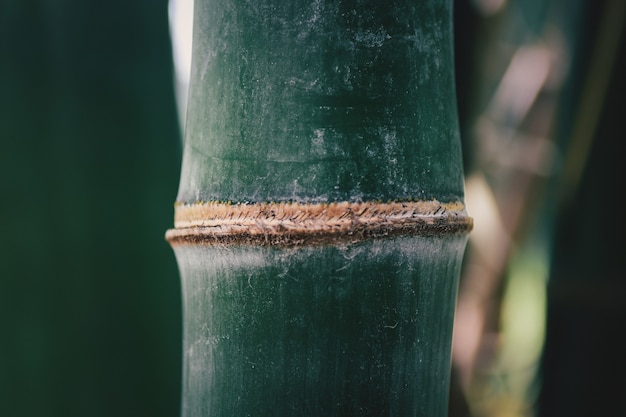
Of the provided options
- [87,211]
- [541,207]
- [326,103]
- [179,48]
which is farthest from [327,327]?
[541,207]

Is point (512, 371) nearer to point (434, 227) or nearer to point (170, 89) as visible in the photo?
point (170, 89)

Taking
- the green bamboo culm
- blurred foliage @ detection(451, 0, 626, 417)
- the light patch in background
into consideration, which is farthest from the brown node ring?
blurred foliage @ detection(451, 0, 626, 417)

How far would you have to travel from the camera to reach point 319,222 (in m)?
0.69

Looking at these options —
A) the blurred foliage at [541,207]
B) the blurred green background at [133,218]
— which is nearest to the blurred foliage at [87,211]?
the blurred green background at [133,218]

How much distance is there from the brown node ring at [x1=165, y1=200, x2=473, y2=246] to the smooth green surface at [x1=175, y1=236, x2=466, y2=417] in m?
0.01

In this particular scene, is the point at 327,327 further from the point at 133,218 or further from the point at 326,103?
the point at 133,218

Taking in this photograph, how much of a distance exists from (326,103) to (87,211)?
5.26 ft

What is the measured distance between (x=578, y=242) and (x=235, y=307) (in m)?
1.89

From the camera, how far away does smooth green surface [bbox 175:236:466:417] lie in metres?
0.70

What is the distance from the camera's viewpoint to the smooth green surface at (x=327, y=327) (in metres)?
0.70

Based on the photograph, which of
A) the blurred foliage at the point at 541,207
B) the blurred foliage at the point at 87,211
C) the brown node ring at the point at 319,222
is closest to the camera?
the brown node ring at the point at 319,222

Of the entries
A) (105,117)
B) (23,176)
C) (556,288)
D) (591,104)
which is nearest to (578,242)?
(556,288)

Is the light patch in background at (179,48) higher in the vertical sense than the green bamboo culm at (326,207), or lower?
higher

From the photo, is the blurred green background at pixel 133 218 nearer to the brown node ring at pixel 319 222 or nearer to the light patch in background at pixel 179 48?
the light patch in background at pixel 179 48
